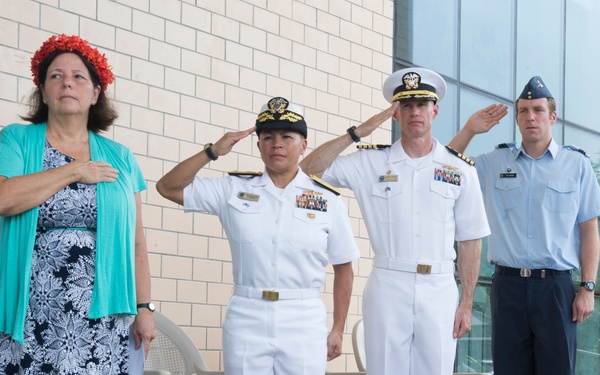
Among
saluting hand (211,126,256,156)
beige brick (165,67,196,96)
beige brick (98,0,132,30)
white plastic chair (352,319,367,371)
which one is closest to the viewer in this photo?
saluting hand (211,126,256,156)

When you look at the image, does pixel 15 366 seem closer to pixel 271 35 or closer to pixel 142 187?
pixel 142 187

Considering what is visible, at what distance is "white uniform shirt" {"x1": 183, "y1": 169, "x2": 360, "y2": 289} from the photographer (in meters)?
3.96

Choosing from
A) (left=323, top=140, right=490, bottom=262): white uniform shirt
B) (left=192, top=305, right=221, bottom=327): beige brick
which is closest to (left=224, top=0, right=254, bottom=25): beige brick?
(left=192, top=305, right=221, bottom=327): beige brick

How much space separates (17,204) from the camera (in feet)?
10.7

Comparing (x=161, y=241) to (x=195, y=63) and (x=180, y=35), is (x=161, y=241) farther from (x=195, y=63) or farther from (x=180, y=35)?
(x=180, y=35)

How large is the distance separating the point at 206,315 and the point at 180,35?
1.64 metres

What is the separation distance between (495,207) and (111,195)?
8.34ft

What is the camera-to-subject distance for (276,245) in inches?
156

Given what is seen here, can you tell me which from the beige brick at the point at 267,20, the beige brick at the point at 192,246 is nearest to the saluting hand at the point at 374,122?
the beige brick at the point at 192,246

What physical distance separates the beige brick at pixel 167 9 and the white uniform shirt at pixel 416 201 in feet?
5.46

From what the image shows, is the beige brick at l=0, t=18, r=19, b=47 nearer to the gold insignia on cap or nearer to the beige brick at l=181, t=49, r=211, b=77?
the beige brick at l=181, t=49, r=211, b=77

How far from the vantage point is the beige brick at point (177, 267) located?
5.69m

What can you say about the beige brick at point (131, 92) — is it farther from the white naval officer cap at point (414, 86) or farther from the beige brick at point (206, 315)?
the white naval officer cap at point (414, 86)

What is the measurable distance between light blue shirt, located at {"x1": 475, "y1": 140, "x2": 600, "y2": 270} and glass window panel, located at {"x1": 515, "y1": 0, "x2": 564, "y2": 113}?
4.05 meters
